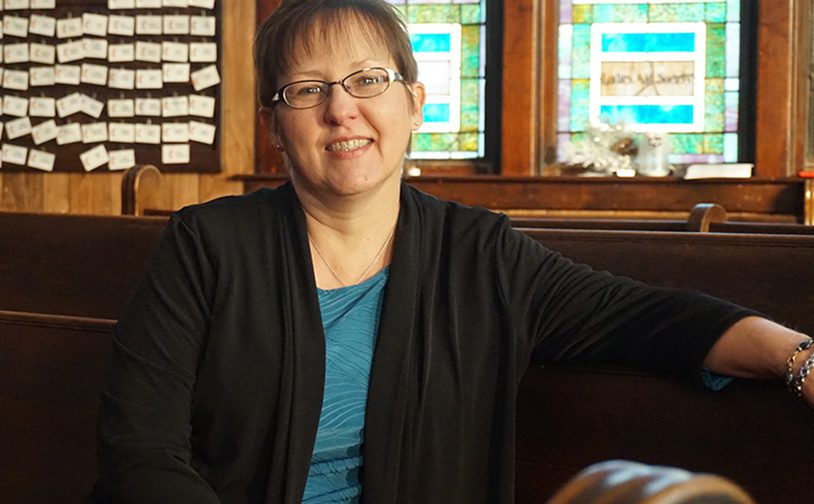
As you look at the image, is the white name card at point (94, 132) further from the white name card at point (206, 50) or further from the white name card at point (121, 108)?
the white name card at point (206, 50)

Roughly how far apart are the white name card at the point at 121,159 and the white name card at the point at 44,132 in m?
0.37

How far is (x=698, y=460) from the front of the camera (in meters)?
1.47

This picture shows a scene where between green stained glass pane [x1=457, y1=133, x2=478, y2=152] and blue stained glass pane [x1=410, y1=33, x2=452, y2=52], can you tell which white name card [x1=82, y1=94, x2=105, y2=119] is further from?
green stained glass pane [x1=457, y1=133, x2=478, y2=152]

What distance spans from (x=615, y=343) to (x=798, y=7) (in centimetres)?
447

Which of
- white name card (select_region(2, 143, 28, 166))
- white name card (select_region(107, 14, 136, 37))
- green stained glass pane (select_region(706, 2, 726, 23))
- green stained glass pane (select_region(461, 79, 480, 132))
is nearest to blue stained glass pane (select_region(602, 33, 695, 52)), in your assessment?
green stained glass pane (select_region(706, 2, 726, 23))

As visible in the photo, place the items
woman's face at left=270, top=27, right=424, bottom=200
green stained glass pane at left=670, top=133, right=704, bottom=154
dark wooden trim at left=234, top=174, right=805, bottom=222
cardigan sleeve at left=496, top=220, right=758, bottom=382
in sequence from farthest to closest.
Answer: green stained glass pane at left=670, top=133, right=704, bottom=154 → dark wooden trim at left=234, top=174, right=805, bottom=222 → woman's face at left=270, top=27, right=424, bottom=200 → cardigan sleeve at left=496, top=220, right=758, bottom=382

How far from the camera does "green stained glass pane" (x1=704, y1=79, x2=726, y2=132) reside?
5.59 metres

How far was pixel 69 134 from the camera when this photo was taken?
6125 mm

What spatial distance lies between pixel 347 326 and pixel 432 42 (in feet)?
14.9

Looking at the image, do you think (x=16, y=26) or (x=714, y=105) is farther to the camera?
(x=16, y=26)

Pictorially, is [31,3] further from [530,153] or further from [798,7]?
[798,7]

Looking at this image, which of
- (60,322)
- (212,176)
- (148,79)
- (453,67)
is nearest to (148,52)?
(148,79)

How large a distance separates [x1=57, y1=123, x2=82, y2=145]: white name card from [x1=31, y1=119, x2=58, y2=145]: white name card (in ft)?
0.10

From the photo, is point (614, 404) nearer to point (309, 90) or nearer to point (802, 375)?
point (802, 375)
